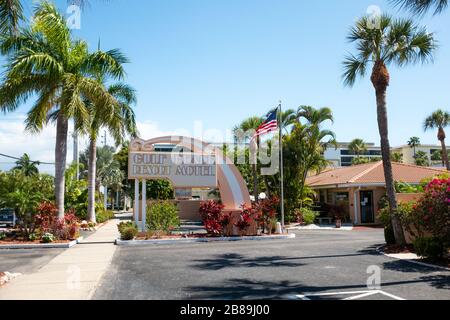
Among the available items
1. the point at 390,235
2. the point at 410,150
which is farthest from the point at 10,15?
the point at 410,150

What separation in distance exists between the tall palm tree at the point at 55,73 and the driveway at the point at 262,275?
6.56 m

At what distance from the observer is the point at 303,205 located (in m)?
31.8

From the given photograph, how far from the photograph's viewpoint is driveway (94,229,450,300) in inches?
331

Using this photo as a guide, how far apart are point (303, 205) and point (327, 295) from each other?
940 inches

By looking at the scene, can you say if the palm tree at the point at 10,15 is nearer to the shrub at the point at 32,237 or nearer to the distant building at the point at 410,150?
the shrub at the point at 32,237

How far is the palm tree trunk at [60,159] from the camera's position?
19047 millimetres

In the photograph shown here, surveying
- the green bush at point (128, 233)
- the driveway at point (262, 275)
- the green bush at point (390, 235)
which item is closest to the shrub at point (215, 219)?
the green bush at point (128, 233)

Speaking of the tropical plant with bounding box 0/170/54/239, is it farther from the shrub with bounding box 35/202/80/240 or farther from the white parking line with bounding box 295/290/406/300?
the white parking line with bounding box 295/290/406/300

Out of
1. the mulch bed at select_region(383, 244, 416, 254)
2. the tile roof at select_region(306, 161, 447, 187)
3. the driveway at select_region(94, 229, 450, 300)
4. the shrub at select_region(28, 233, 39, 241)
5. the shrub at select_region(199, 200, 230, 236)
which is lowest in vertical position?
the driveway at select_region(94, 229, 450, 300)

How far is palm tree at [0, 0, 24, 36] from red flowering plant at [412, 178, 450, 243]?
1196 cm

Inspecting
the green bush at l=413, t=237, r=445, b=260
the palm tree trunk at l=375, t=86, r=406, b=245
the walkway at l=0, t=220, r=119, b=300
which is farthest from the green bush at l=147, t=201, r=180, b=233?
the green bush at l=413, t=237, r=445, b=260
